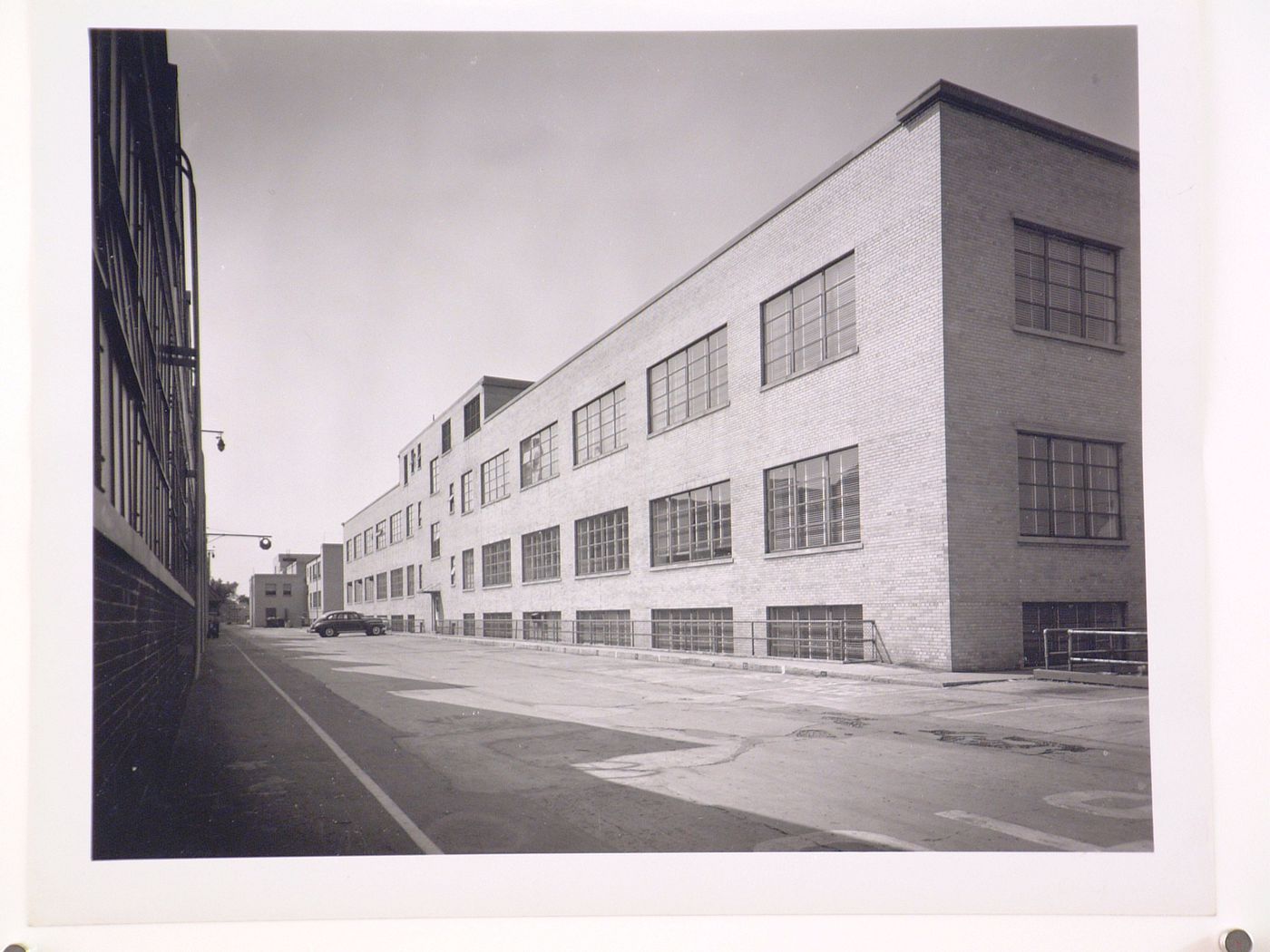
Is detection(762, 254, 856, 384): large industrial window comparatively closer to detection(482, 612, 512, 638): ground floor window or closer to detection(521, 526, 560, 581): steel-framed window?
detection(521, 526, 560, 581): steel-framed window

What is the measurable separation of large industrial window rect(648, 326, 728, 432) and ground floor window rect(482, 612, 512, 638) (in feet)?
20.5

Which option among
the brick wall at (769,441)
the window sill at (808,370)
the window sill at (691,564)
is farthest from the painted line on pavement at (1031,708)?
the window sill at (691,564)

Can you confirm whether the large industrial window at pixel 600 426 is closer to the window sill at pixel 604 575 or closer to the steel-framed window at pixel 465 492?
the window sill at pixel 604 575

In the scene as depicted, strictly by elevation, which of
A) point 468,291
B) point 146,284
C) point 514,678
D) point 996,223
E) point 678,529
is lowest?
point 514,678

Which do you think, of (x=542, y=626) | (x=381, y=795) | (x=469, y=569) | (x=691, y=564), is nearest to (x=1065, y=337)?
(x=381, y=795)

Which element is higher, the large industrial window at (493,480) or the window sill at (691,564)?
the large industrial window at (493,480)

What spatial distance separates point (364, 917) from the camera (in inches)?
176

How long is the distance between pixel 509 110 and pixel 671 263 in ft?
5.48

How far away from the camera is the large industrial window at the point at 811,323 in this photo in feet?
43.5

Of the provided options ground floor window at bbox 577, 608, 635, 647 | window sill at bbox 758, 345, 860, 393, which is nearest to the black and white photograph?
window sill at bbox 758, 345, 860, 393

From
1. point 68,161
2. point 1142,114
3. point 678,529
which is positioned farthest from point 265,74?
point 678,529

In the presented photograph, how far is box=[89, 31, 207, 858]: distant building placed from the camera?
14.7 feet

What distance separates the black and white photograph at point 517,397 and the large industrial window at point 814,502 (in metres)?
2.41

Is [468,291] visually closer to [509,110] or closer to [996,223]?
[509,110]
